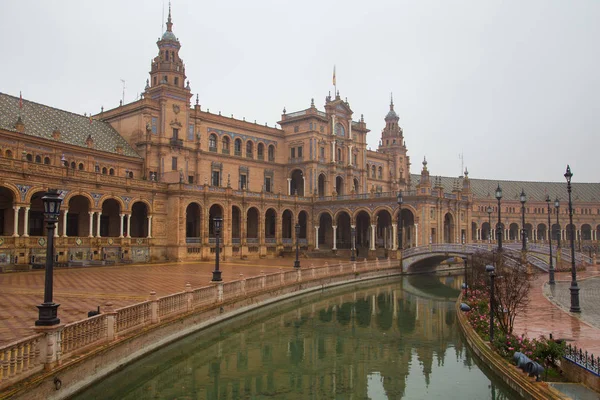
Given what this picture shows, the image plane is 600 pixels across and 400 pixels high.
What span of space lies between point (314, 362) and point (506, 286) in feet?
23.8

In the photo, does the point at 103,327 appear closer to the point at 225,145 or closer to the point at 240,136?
the point at 225,145

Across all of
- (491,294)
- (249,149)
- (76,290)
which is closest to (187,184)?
(249,149)

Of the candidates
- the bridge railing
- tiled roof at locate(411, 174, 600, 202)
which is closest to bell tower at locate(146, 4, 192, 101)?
the bridge railing

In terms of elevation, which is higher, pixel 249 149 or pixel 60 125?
pixel 249 149

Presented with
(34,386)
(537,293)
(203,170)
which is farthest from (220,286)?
(203,170)

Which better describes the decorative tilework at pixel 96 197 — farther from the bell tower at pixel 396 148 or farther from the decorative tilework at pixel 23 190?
the bell tower at pixel 396 148

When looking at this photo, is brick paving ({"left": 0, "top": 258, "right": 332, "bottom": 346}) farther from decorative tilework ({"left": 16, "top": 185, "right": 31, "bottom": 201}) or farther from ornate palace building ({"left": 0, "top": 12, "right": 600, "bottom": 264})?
ornate palace building ({"left": 0, "top": 12, "right": 600, "bottom": 264})

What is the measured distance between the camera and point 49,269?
11.5m

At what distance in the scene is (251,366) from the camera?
16797mm

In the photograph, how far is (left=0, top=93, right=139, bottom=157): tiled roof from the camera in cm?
4228

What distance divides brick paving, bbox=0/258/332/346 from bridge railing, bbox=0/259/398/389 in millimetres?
700

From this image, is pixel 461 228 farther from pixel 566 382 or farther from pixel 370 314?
pixel 566 382

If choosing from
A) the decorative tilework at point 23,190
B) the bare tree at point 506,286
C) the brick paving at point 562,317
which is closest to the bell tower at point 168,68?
the decorative tilework at point 23,190

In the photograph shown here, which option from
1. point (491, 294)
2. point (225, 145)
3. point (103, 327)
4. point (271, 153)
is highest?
point (225, 145)
